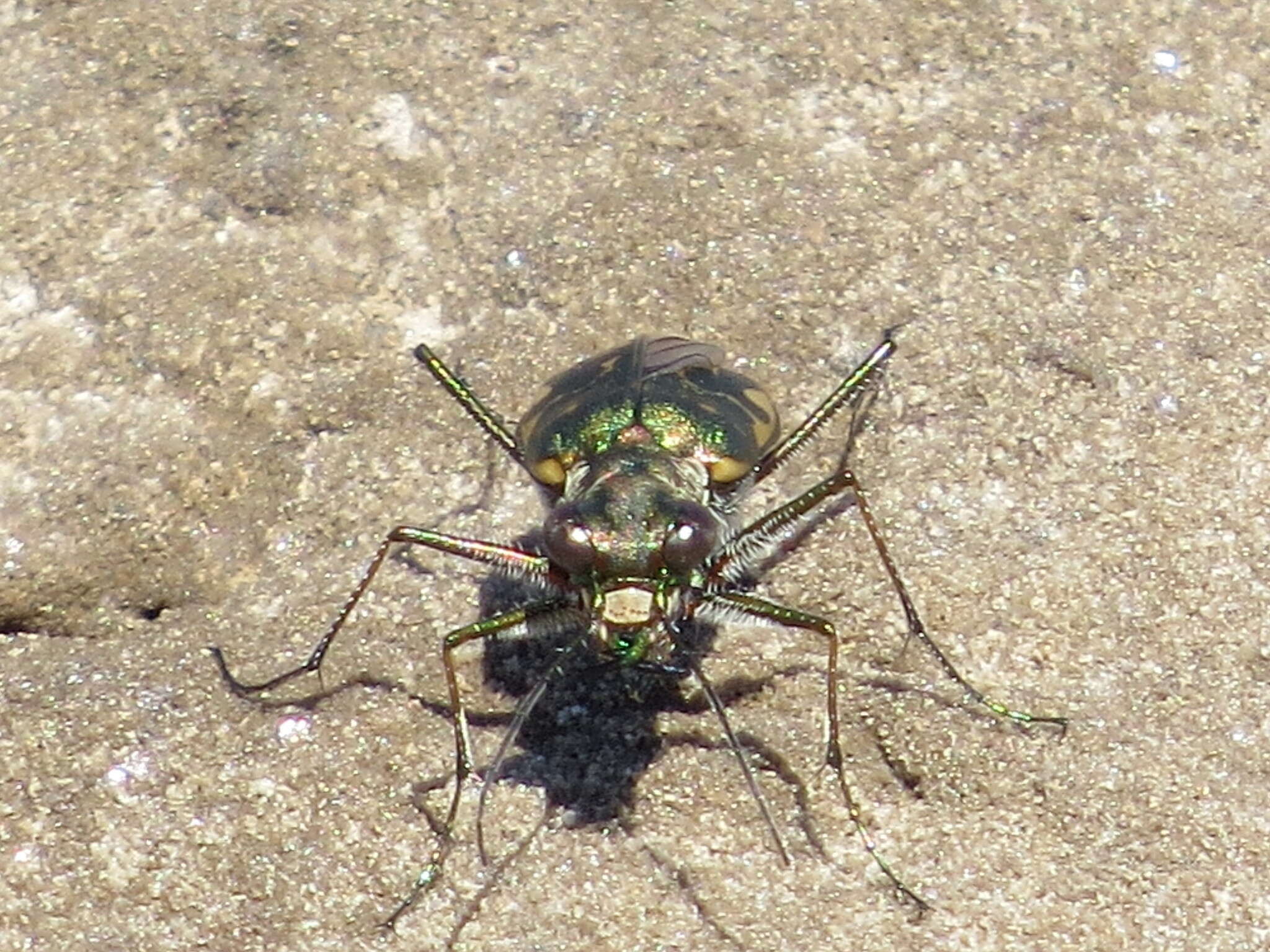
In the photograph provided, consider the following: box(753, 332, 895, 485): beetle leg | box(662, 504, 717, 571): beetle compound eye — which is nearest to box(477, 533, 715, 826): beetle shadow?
box(662, 504, 717, 571): beetle compound eye

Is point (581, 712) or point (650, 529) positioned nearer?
point (650, 529)

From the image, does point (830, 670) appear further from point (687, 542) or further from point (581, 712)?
point (581, 712)

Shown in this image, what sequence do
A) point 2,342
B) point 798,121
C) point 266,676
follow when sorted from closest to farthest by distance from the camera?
point 266,676
point 2,342
point 798,121

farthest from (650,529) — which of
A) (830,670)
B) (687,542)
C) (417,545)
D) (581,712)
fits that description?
(417,545)

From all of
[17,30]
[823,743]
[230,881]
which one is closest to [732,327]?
[823,743]

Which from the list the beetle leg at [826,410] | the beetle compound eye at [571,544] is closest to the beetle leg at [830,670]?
the beetle compound eye at [571,544]

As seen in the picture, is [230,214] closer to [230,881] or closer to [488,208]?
[488,208]

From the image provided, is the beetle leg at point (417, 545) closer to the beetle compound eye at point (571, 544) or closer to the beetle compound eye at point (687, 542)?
the beetle compound eye at point (571, 544)
